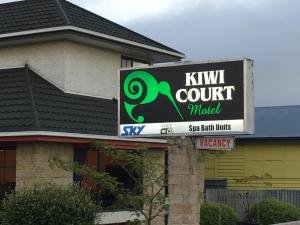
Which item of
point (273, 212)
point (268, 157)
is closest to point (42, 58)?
point (273, 212)

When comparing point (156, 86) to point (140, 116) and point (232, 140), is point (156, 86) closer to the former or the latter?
point (140, 116)

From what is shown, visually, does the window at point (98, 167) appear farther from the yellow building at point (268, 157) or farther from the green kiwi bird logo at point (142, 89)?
the yellow building at point (268, 157)

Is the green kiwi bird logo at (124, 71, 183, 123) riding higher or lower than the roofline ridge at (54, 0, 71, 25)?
lower

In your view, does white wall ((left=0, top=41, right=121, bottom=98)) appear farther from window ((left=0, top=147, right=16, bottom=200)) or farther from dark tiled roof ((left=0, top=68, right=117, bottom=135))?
window ((left=0, top=147, right=16, bottom=200))

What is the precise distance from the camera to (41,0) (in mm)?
23516

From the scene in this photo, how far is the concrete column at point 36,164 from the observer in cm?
1734

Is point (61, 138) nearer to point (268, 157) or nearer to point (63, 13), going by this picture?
point (63, 13)

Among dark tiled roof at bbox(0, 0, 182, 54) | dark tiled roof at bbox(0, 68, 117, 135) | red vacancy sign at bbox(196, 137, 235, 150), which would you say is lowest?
red vacancy sign at bbox(196, 137, 235, 150)

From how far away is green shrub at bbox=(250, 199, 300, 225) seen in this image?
77.1ft

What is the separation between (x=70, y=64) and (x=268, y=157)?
16.0 metres

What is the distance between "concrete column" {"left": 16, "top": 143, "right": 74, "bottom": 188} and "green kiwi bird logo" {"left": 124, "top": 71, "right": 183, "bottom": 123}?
3326 mm

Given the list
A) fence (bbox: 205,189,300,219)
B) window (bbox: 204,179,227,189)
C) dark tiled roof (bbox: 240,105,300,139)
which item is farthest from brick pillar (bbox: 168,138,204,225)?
dark tiled roof (bbox: 240,105,300,139)

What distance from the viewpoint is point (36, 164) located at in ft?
56.9

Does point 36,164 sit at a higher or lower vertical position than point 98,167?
higher
